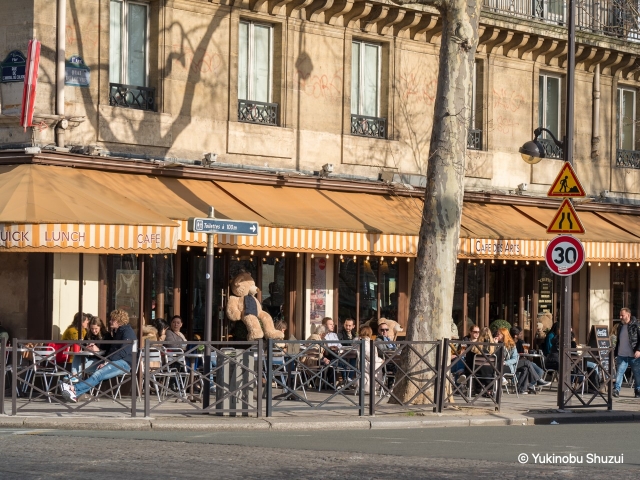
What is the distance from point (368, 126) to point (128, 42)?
5300mm

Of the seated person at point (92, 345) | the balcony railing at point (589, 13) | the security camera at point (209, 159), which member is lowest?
the seated person at point (92, 345)

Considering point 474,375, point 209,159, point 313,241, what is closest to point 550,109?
point 313,241

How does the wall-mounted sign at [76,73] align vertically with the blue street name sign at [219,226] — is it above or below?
above

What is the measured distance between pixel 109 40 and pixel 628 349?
997 centimetres

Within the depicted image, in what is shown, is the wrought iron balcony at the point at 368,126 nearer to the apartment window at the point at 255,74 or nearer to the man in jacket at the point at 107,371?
the apartment window at the point at 255,74

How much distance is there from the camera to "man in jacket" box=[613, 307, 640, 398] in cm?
2134

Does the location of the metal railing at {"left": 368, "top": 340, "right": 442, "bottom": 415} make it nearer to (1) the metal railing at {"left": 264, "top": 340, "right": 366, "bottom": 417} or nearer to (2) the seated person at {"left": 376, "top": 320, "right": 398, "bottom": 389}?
(2) the seated person at {"left": 376, "top": 320, "right": 398, "bottom": 389}

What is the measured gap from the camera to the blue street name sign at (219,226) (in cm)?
1634

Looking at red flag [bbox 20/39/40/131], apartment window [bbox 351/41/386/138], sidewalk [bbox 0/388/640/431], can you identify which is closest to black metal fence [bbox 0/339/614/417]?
sidewalk [bbox 0/388/640/431]

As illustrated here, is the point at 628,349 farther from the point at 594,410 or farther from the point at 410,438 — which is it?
the point at 410,438

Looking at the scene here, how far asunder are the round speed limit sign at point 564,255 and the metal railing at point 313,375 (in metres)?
2.98

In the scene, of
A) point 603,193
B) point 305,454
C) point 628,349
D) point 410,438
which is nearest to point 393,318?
point 628,349

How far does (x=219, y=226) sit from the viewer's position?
1656 centimetres

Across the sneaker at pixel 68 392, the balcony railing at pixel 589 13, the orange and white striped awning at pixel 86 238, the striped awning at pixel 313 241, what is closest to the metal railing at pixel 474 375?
the striped awning at pixel 313 241
